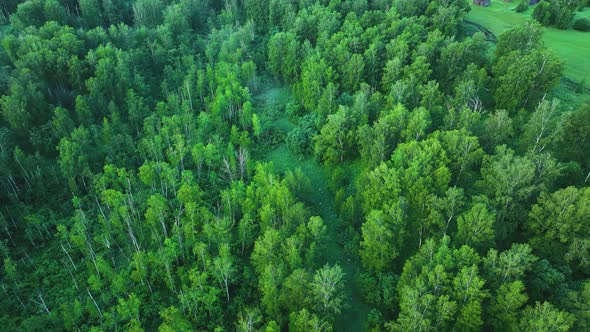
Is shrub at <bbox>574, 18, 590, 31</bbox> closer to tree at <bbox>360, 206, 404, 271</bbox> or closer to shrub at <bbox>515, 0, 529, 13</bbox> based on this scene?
shrub at <bbox>515, 0, 529, 13</bbox>

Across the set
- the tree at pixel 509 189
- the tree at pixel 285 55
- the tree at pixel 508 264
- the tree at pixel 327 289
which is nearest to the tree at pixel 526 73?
the tree at pixel 509 189

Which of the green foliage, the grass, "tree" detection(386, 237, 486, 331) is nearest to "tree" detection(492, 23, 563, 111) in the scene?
the green foliage

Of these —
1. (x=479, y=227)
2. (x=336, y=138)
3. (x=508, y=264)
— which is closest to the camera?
(x=508, y=264)

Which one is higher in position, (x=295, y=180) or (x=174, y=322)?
(x=295, y=180)

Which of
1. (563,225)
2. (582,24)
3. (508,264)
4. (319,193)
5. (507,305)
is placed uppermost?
(582,24)

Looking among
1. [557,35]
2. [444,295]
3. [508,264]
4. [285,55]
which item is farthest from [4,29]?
[557,35]

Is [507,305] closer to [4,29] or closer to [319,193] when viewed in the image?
[319,193]

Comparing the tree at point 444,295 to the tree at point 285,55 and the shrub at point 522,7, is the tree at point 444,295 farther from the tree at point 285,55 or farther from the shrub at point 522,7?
the shrub at point 522,7
